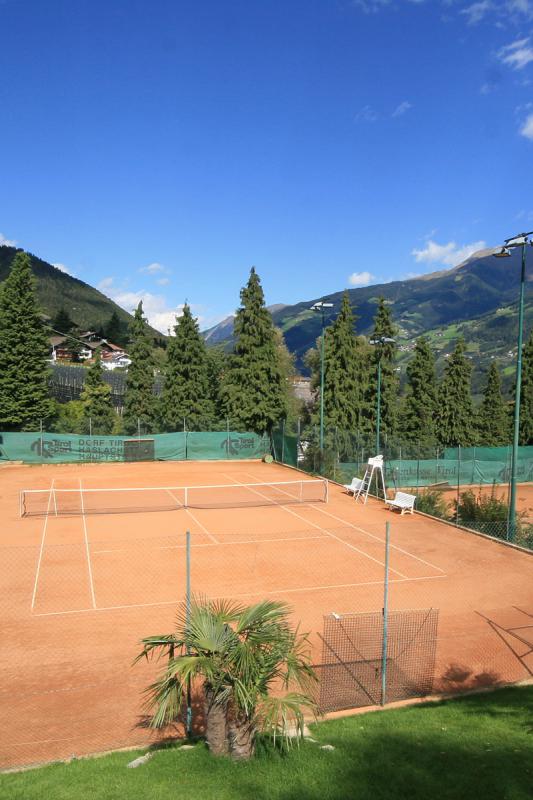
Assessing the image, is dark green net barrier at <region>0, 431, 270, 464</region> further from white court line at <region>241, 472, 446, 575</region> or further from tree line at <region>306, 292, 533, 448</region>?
white court line at <region>241, 472, 446, 575</region>

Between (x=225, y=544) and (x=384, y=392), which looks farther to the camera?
(x=384, y=392)

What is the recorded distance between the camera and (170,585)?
13.5 metres

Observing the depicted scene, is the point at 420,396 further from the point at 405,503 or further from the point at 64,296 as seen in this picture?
the point at 64,296

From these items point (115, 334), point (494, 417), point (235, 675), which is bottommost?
point (235, 675)

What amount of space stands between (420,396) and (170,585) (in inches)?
1386

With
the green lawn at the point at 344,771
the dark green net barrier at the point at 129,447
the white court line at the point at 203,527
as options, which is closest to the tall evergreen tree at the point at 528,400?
the dark green net barrier at the point at 129,447

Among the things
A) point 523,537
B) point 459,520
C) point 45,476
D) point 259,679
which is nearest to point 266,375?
point 45,476

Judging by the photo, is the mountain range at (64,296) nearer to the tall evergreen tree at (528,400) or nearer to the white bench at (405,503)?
the tall evergreen tree at (528,400)

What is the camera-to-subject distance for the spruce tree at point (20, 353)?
39344mm

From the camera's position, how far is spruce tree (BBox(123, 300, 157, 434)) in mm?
45531

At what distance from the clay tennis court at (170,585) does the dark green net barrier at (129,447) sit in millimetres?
9576

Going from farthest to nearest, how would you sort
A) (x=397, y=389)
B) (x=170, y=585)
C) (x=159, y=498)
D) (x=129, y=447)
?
1. (x=397, y=389)
2. (x=129, y=447)
3. (x=159, y=498)
4. (x=170, y=585)

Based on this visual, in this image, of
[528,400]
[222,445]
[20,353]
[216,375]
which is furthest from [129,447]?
[528,400]

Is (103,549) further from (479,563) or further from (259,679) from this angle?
(259,679)
